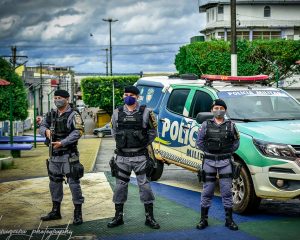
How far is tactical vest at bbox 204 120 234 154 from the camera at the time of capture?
6391mm

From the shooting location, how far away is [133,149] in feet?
21.2

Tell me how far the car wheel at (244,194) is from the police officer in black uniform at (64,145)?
7.12 ft

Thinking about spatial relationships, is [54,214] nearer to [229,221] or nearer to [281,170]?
[229,221]

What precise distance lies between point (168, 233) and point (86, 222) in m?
1.22

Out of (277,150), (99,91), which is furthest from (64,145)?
(99,91)

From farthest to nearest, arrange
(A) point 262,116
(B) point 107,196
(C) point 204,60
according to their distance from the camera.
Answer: (C) point 204,60, (B) point 107,196, (A) point 262,116

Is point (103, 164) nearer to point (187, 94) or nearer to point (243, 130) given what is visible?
point (187, 94)

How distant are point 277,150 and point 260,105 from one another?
1566 millimetres

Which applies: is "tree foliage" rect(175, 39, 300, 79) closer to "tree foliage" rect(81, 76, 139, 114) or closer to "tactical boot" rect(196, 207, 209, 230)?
"tree foliage" rect(81, 76, 139, 114)

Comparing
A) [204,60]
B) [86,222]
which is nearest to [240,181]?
[86,222]

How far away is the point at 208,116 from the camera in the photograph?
6992 mm

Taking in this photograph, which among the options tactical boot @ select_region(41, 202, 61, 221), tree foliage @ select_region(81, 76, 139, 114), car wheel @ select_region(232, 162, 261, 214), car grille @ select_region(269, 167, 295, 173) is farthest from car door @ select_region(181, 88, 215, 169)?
tree foliage @ select_region(81, 76, 139, 114)

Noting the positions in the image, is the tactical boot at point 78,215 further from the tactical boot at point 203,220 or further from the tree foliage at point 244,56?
the tree foliage at point 244,56

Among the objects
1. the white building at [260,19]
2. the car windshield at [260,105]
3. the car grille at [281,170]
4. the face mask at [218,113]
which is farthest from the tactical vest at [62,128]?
the white building at [260,19]
